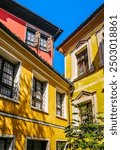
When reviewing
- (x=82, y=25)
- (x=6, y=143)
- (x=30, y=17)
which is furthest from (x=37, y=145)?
(x=30, y=17)

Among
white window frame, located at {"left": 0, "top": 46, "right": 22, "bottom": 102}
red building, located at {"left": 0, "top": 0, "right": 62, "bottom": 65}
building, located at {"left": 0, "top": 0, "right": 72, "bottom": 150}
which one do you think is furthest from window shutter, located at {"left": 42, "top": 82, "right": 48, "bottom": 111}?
red building, located at {"left": 0, "top": 0, "right": 62, "bottom": 65}

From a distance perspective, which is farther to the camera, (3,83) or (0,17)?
(0,17)

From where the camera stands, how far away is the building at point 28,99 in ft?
28.6

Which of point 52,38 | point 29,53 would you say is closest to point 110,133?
point 29,53

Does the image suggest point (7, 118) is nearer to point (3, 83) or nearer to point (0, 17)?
point (3, 83)

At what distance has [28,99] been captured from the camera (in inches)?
394

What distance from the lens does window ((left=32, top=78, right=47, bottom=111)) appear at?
36.6 ft

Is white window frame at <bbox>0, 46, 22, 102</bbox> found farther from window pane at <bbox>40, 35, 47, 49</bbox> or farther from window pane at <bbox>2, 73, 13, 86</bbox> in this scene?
Answer: window pane at <bbox>40, 35, 47, 49</bbox>

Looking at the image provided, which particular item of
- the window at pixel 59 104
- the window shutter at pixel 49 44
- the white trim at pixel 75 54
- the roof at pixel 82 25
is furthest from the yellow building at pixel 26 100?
the window shutter at pixel 49 44

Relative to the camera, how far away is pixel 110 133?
11.5 feet

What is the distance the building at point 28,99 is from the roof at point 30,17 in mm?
6127

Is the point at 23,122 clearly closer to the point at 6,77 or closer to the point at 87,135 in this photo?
the point at 6,77

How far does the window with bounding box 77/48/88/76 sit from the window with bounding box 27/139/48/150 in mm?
4866

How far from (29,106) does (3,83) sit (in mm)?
1649
